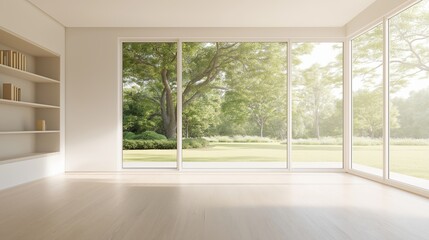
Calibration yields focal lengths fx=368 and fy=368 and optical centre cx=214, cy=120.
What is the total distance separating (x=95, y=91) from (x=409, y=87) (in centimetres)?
520

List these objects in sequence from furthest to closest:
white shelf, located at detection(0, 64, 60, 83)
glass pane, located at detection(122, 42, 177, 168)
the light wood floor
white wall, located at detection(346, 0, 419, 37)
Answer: glass pane, located at detection(122, 42, 177, 168)
white wall, located at detection(346, 0, 419, 37)
white shelf, located at detection(0, 64, 60, 83)
the light wood floor

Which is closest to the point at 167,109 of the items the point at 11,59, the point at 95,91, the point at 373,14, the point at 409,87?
the point at 95,91

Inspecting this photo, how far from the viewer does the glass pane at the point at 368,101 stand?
19.3 ft

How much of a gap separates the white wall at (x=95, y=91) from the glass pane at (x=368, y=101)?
2421 mm

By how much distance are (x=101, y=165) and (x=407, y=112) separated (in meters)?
5.18

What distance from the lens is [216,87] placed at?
6926 millimetres

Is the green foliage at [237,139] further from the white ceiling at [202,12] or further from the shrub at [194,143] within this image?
the white ceiling at [202,12]

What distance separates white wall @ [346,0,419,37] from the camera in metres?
5.04

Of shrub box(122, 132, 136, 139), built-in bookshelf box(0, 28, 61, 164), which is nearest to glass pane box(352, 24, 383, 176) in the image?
shrub box(122, 132, 136, 139)

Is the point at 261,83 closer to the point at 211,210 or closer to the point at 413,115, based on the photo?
the point at 413,115

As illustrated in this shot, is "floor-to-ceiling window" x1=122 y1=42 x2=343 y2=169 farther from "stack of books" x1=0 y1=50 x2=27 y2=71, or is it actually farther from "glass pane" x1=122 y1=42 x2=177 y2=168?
"stack of books" x1=0 y1=50 x2=27 y2=71

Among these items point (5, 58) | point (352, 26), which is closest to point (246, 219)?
point (5, 58)

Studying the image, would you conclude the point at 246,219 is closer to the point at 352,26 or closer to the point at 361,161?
the point at 361,161

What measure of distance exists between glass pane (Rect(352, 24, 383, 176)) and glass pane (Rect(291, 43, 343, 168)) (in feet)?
1.05
